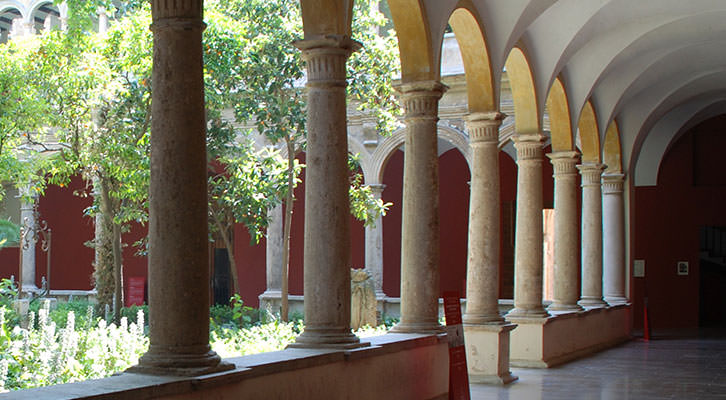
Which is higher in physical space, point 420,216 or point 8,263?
point 420,216

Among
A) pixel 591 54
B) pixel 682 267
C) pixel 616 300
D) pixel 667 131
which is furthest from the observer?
pixel 682 267

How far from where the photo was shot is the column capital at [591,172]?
47.1 feet

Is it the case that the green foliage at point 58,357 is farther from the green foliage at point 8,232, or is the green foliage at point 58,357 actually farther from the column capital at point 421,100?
the green foliage at point 8,232

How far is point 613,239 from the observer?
15.8 meters

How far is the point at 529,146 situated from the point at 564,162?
77.9 inches

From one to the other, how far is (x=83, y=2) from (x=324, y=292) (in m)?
7.70

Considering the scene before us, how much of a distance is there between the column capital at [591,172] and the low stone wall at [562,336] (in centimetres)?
202

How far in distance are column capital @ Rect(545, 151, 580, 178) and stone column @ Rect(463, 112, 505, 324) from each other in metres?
3.61

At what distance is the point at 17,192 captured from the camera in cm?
2294

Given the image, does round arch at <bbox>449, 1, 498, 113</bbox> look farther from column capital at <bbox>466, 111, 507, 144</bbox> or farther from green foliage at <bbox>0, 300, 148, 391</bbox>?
green foliage at <bbox>0, 300, 148, 391</bbox>

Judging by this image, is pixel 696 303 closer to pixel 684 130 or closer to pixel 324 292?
pixel 684 130

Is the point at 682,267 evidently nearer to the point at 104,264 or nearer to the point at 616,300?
the point at 616,300

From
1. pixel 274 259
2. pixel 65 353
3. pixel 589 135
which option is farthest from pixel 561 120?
pixel 65 353

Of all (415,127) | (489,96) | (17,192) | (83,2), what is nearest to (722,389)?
(489,96)
